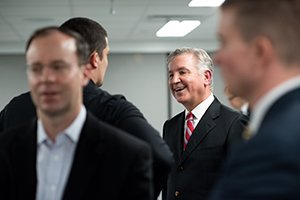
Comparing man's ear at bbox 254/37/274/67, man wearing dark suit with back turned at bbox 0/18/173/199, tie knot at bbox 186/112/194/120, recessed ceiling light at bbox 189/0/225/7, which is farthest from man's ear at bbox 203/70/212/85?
recessed ceiling light at bbox 189/0/225/7

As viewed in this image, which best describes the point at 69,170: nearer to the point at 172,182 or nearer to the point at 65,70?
the point at 65,70

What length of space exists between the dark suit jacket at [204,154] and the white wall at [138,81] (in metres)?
5.97

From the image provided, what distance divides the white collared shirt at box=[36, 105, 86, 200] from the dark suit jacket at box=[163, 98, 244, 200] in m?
1.08

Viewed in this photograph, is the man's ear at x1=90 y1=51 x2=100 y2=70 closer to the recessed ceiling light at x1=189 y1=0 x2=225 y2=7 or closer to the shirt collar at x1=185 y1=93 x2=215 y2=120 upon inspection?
the shirt collar at x1=185 y1=93 x2=215 y2=120

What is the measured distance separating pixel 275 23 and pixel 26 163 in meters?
0.79

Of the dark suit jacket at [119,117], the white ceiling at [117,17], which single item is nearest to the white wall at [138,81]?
the white ceiling at [117,17]

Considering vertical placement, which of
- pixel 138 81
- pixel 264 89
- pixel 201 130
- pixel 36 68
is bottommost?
pixel 201 130

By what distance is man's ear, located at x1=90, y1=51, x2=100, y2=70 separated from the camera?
187cm

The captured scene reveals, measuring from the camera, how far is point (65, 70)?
1.36 m

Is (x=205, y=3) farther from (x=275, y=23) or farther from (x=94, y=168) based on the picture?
(x=275, y=23)

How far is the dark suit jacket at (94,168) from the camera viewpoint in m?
1.32

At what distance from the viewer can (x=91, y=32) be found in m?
1.87

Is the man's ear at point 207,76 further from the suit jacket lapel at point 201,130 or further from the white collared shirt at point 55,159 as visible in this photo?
the white collared shirt at point 55,159

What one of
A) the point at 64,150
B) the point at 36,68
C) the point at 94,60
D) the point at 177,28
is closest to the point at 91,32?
the point at 94,60
